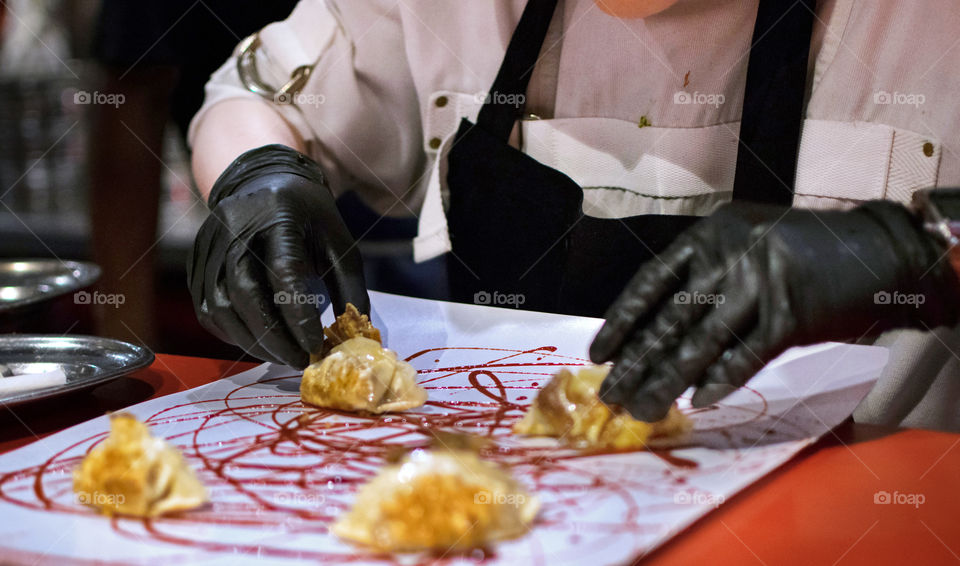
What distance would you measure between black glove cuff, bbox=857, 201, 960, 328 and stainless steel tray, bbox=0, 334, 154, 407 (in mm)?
1121

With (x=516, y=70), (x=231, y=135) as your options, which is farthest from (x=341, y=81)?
(x=516, y=70)

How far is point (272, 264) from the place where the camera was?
4.21 feet

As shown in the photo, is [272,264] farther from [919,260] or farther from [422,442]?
[919,260]

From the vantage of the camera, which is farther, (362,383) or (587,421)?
(362,383)

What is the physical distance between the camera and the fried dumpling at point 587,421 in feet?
3.45

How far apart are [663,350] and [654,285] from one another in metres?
0.08

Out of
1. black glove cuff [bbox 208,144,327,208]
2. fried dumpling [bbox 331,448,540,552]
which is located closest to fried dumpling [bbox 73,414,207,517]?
fried dumpling [bbox 331,448,540,552]

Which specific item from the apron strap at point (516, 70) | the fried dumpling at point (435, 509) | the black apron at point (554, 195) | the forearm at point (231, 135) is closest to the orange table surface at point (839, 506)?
the fried dumpling at point (435, 509)

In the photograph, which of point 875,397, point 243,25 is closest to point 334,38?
point 243,25

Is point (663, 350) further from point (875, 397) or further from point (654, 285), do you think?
point (875, 397)

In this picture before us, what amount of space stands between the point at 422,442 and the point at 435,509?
330 mm

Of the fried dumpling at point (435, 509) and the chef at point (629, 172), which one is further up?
the chef at point (629, 172)

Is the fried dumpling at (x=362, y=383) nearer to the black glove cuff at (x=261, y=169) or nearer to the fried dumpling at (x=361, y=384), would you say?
the fried dumpling at (x=361, y=384)

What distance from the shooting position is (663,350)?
1002 mm
